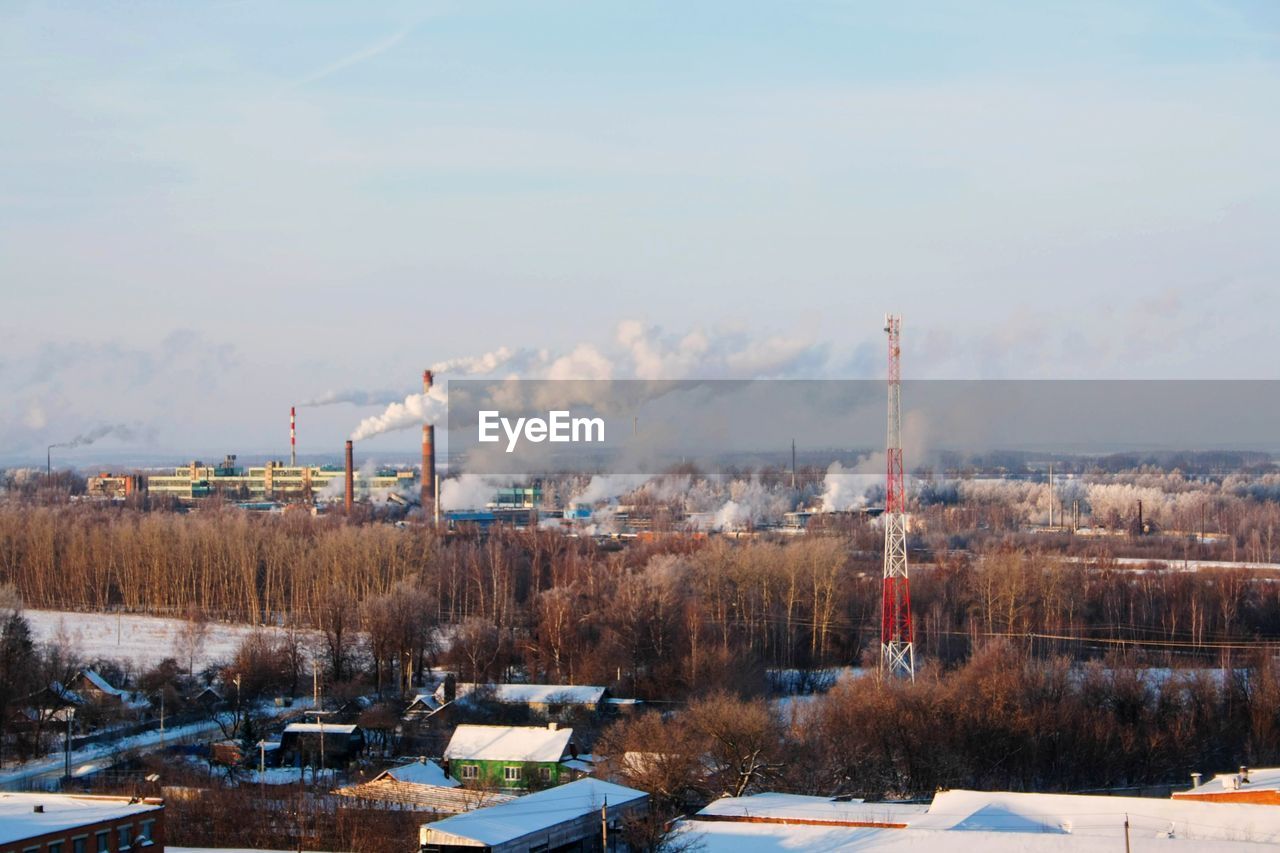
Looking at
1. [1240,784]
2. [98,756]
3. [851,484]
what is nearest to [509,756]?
[98,756]

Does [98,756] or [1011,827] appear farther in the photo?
[98,756]

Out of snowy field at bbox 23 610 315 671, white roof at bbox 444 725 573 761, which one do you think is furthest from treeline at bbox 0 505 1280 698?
white roof at bbox 444 725 573 761

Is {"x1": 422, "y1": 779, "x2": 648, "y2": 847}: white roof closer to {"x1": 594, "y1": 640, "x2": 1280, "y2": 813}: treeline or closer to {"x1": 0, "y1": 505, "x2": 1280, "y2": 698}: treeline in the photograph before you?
{"x1": 594, "y1": 640, "x2": 1280, "y2": 813}: treeline

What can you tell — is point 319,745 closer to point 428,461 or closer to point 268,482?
point 428,461

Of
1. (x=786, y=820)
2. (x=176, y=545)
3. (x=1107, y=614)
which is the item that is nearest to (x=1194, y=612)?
(x=1107, y=614)

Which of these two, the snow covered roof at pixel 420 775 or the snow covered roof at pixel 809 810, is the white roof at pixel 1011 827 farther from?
the snow covered roof at pixel 420 775
